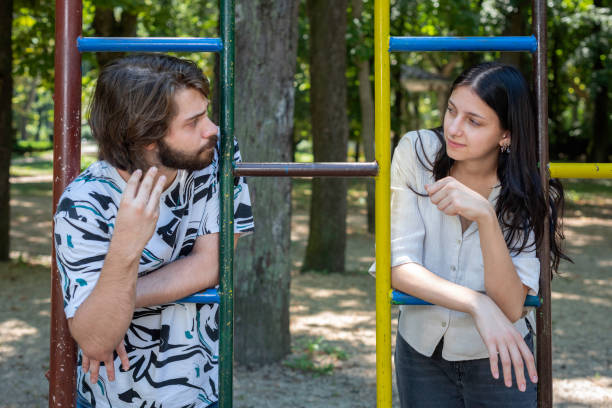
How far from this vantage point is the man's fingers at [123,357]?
1.63 m

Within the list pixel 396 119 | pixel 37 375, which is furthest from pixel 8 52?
pixel 396 119

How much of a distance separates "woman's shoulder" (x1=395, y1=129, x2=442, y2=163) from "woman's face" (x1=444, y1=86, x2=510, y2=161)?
10 centimetres

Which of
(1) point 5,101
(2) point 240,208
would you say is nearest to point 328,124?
(1) point 5,101

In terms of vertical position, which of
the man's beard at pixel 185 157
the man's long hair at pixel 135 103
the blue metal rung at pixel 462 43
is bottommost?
the man's beard at pixel 185 157

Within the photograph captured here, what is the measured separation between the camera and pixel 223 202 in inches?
67.0

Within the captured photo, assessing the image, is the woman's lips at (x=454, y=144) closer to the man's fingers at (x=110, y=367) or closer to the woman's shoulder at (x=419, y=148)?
the woman's shoulder at (x=419, y=148)

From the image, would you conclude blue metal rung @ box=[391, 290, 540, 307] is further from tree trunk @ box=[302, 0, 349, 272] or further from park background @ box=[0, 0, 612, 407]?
tree trunk @ box=[302, 0, 349, 272]

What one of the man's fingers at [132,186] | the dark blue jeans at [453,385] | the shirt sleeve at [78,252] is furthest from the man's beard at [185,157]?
the dark blue jeans at [453,385]

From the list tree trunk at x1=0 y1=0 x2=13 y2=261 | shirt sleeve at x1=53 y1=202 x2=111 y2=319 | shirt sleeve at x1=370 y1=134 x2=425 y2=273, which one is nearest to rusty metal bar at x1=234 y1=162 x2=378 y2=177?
shirt sleeve at x1=370 y1=134 x2=425 y2=273

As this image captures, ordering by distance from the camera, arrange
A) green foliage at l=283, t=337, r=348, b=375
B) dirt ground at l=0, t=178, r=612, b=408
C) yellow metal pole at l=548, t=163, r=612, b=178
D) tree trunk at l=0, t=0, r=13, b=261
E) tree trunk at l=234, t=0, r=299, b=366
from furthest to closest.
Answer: tree trunk at l=0, t=0, r=13, b=261, green foliage at l=283, t=337, r=348, b=375, tree trunk at l=234, t=0, r=299, b=366, dirt ground at l=0, t=178, r=612, b=408, yellow metal pole at l=548, t=163, r=612, b=178

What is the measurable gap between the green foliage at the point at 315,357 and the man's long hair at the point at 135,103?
281cm

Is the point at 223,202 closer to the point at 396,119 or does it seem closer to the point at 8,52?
the point at 8,52

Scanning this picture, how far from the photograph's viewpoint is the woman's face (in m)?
1.78

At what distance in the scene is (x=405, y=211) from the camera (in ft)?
6.06
